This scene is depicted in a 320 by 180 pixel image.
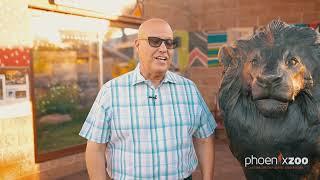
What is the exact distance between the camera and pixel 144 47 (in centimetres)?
192

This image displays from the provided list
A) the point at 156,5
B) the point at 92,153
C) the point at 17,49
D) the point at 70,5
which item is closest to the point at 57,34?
the point at 70,5

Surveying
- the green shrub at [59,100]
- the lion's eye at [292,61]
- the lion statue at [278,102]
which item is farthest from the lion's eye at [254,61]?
the green shrub at [59,100]

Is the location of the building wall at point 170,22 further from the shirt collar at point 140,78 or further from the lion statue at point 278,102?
the lion statue at point 278,102

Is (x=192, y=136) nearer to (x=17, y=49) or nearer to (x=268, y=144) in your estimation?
(x=268, y=144)

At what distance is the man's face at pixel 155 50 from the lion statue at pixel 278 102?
366mm

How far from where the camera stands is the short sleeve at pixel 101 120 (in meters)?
1.98

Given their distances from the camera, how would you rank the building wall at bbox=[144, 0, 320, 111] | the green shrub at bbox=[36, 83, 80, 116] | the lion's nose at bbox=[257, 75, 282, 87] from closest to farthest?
the lion's nose at bbox=[257, 75, 282, 87] → the green shrub at bbox=[36, 83, 80, 116] → the building wall at bbox=[144, 0, 320, 111]

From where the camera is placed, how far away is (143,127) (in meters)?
1.97

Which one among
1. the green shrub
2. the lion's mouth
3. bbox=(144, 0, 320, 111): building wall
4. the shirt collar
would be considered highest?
bbox=(144, 0, 320, 111): building wall

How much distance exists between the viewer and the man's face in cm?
189

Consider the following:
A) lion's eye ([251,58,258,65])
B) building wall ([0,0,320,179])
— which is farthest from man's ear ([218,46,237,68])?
building wall ([0,0,320,179])

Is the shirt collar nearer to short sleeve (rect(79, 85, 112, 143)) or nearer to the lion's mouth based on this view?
short sleeve (rect(79, 85, 112, 143))

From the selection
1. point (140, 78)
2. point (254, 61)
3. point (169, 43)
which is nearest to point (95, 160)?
point (140, 78)

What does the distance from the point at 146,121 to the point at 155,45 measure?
397 millimetres
